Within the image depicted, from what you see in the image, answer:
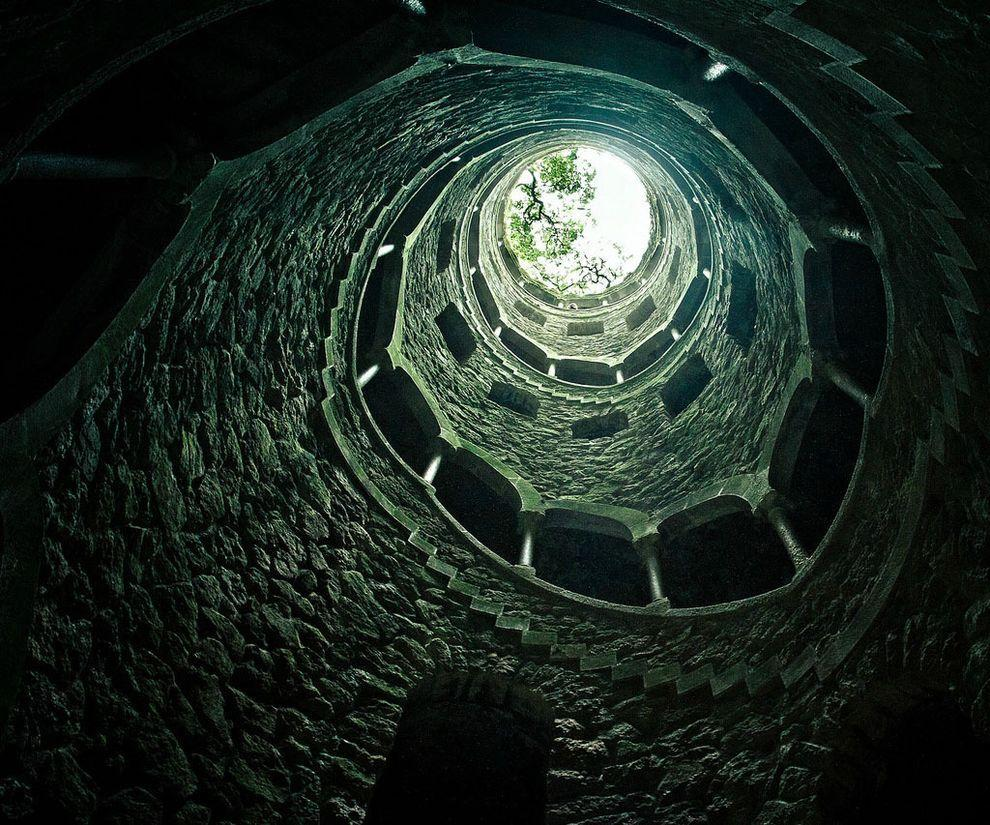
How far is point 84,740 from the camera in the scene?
384 centimetres

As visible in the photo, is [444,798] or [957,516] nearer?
[957,516]

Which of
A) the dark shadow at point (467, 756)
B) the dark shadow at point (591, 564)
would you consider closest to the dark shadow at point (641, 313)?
the dark shadow at point (591, 564)

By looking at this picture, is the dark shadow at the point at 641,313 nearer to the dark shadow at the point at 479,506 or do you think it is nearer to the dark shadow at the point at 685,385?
the dark shadow at the point at 685,385

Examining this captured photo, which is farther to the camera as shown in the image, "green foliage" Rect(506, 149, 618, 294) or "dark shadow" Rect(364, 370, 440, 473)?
"green foliage" Rect(506, 149, 618, 294)

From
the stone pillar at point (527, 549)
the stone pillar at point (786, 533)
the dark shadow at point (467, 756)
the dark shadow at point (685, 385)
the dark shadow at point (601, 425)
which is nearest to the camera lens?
the dark shadow at point (467, 756)

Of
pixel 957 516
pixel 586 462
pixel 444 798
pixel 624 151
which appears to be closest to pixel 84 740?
pixel 444 798

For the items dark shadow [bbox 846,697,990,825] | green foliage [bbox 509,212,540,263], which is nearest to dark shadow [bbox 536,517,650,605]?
dark shadow [bbox 846,697,990,825]

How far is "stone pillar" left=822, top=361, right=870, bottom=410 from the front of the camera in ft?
19.4

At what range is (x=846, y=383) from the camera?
628 centimetres

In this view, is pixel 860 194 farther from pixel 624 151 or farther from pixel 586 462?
pixel 624 151

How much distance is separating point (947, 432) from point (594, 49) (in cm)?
388

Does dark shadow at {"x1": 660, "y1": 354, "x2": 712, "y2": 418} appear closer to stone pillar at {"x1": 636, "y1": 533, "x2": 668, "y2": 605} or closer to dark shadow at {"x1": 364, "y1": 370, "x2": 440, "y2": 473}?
stone pillar at {"x1": 636, "y1": 533, "x2": 668, "y2": 605}

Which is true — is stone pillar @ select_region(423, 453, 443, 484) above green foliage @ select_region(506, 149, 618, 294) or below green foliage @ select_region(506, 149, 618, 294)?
below

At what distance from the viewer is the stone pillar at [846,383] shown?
5926mm
